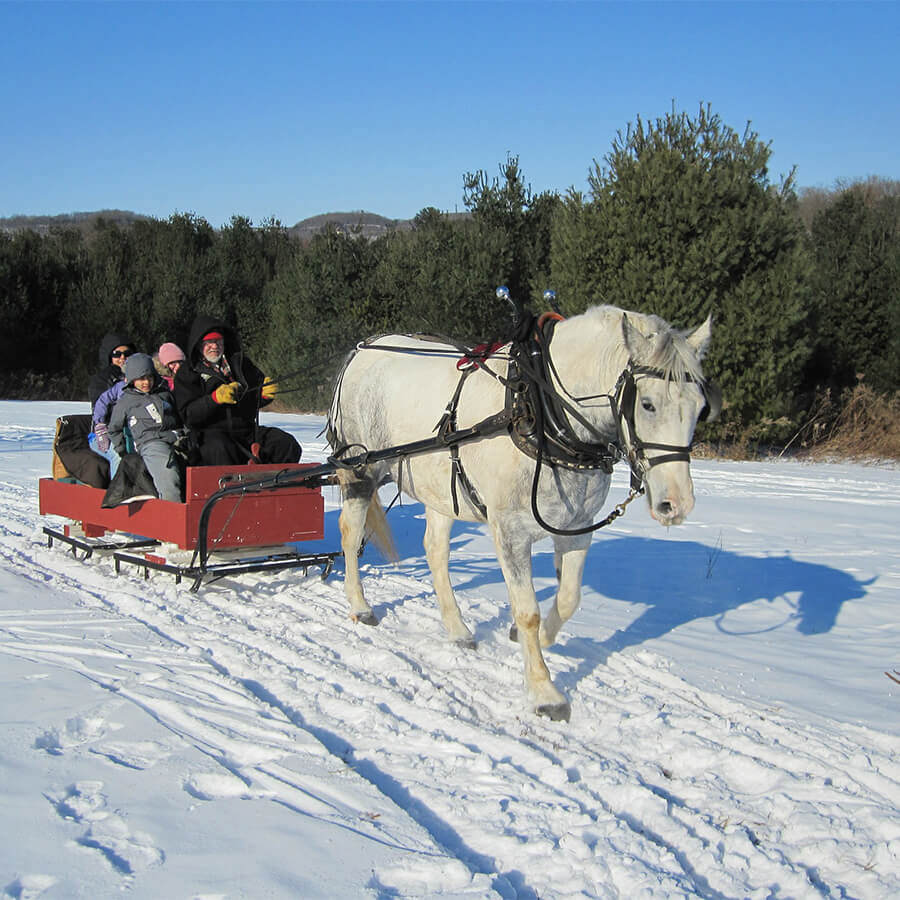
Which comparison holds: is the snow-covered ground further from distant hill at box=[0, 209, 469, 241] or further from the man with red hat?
distant hill at box=[0, 209, 469, 241]

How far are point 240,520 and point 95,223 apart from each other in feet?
148

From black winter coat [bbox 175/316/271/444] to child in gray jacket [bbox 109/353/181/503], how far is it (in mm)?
180

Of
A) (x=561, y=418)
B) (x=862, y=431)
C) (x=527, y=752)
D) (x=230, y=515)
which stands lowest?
(x=527, y=752)

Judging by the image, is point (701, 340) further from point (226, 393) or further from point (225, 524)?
point (226, 393)

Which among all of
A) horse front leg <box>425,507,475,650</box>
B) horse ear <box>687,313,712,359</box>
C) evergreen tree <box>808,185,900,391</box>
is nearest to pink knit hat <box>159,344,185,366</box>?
horse front leg <box>425,507,475,650</box>

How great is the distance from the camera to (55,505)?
8.15m

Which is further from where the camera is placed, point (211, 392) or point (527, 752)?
point (211, 392)

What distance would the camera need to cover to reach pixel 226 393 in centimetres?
697

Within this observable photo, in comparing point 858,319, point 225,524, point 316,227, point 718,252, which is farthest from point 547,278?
point 316,227

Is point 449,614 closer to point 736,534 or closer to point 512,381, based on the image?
point 512,381

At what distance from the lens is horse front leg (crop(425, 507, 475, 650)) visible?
5500 millimetres

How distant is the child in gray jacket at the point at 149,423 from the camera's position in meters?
7.02

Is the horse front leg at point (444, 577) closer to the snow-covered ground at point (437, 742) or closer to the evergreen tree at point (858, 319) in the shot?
the snow-covered ground at point (437, 742)

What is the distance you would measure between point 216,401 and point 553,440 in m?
3.55
